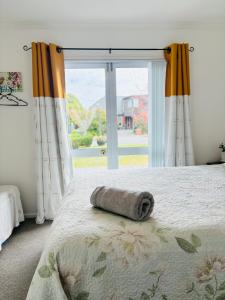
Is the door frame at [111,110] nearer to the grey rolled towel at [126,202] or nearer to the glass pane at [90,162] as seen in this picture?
the glass pane at [90,162]

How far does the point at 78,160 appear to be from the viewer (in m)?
3.43

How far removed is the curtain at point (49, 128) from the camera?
2994 mm

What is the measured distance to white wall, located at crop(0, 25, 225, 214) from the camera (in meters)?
3.13

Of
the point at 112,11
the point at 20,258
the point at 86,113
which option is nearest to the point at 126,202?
the point at 20,258

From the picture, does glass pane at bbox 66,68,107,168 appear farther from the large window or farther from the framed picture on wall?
→ the framed picture on wall

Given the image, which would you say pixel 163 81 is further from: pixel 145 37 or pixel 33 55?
pixel 33 55

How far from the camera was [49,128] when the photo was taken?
→ 3.06m

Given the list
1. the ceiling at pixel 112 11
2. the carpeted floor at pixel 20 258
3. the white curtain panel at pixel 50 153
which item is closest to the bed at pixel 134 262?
the carpeted floor at pixel 20 258

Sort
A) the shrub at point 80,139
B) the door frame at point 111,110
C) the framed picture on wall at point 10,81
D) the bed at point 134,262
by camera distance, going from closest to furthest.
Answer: the bed at point 134,262 → the framed picture on wall at point 10,81 → the door frame at point 111,110 → the shrub at point 80,139

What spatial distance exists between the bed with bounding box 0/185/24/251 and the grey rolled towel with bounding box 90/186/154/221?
152 centimetres

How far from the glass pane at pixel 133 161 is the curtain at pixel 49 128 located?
0.78 m

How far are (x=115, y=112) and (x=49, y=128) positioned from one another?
91 cm

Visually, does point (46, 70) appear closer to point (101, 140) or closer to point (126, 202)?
point (101, 140)

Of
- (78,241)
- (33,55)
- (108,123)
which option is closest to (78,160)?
(108,123)
